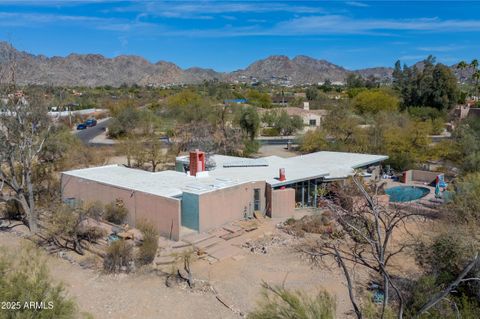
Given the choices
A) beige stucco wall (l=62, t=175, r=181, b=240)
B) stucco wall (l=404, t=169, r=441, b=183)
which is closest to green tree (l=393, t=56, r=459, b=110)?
stucco wall (l=404, t=169, r=441, b=183)

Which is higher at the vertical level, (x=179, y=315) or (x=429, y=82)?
(x=429, y=82)

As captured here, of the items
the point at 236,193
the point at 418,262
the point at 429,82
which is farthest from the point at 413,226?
the point at 429,82

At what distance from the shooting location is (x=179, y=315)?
12547 mm

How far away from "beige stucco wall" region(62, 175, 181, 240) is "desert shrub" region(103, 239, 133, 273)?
2800mm

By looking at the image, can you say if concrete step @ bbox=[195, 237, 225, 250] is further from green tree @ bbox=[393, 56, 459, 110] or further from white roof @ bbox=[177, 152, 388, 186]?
green tree @ bbox=[393, 56, 459, 110]

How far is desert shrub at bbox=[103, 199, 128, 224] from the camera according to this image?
20.2 m

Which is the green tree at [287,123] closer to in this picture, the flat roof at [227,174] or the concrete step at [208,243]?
the flat roof at [227,174]

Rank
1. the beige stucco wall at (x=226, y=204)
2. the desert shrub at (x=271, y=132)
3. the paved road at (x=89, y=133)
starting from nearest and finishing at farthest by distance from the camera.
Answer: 1. the beige stucco wall at (x=226, y=204)
2. the paved road at (x=89, y=133)
3. the desert shrub at (x=271, y=132)

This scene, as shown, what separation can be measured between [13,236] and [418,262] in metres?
17.0

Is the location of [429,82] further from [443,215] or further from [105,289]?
[105,289]

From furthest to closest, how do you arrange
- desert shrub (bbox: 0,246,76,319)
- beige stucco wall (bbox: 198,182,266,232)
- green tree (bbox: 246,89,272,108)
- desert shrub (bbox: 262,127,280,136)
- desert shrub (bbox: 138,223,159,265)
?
1. green tree (bbox: 246,89,272,108)
2. desert shrub (bbox: 262,127,280,136)
3. beige stucco wall (bbox: 198,182,266,232)
4. desert shrub (bbox: 138,223,159,265)
5. desert shrub (bbox: 0,246,76,319)

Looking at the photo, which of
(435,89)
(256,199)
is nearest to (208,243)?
(256,199)

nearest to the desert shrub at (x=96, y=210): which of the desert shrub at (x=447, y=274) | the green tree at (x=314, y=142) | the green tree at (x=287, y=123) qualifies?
the desert shrub at (x=447, y=274)

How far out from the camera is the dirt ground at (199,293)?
12812 mm
